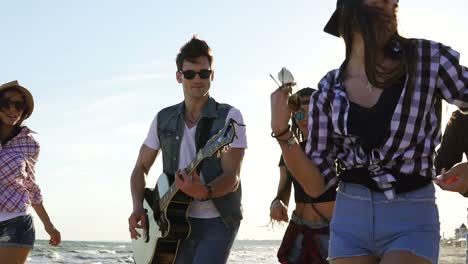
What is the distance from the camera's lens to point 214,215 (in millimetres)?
5359

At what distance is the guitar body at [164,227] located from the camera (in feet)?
18.0

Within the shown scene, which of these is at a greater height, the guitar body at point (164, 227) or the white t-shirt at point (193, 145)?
the white t-shirt at point (193, 145)

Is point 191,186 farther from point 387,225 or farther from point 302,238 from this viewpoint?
point 387,225

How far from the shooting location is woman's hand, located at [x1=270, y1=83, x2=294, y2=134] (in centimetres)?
344

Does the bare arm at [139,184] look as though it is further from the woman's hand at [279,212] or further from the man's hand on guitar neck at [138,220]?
the woman's hand at [279,212]

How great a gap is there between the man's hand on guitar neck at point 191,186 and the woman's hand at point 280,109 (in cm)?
178

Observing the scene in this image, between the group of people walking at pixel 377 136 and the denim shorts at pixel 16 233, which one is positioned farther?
the denim shorts at pixel 16 233

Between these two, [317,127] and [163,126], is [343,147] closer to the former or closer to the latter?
[317,127]

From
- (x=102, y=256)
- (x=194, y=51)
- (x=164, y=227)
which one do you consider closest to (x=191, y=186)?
(x=164, y=227)

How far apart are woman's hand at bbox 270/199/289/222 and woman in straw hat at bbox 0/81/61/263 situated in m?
2.10

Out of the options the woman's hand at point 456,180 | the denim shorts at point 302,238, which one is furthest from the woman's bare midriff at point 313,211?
the woman's hand at point 456,180

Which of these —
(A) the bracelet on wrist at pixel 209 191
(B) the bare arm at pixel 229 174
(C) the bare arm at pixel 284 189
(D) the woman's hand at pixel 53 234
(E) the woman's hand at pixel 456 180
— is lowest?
(D) the woman's hand at pixel 53 234

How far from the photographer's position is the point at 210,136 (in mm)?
5527

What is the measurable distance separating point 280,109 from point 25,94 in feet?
13.7
